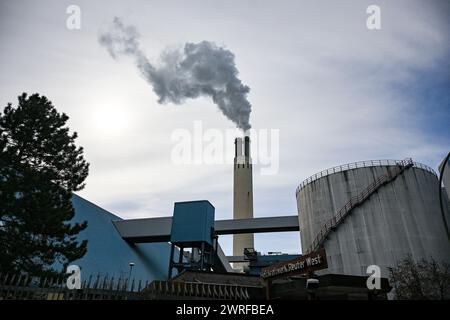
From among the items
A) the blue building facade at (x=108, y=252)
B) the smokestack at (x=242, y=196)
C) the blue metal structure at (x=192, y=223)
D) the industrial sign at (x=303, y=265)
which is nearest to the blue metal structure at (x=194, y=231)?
the blue metal structure at (x=192, y=223)

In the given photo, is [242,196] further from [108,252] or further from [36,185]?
[36,185]

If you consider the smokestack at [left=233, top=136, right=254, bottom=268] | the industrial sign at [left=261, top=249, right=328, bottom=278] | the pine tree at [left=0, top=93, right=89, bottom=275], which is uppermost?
the smokestack at [left=233, top=136, right=254, bottom=268]

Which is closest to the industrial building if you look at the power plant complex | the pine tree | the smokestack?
the power plant complex

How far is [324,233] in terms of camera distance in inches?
1272

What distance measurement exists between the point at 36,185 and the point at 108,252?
999 inches

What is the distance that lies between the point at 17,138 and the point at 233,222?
31.2 meters

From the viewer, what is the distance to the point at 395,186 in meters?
32.3

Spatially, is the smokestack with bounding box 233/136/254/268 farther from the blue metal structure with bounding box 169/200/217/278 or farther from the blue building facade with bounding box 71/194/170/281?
the blue metal structure with bounding box 169/200/217/278

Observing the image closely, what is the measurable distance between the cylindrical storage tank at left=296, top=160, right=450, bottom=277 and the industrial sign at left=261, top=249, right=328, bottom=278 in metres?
13.2

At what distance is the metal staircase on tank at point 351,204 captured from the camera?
3166 centimetres

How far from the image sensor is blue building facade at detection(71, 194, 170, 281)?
116 ft
